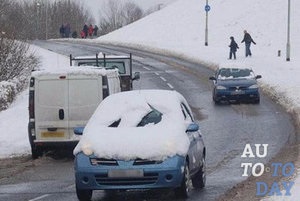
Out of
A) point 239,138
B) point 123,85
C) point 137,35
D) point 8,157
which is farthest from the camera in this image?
point 137,35

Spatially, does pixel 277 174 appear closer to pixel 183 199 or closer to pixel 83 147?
pixel 183 199

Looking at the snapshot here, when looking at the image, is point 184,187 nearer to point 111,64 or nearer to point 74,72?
point 74,72

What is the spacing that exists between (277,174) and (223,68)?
19.2 meters

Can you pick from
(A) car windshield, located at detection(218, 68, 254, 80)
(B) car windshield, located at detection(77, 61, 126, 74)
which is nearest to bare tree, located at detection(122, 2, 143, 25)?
(A) car windshield, located at detection(218, 68, 254, 80)

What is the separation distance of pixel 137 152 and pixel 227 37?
57790 mm

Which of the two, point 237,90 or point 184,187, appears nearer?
point 184,187

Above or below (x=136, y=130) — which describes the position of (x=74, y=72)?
above

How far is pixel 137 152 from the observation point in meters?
11.7

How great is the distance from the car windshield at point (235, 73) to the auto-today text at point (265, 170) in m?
12.5

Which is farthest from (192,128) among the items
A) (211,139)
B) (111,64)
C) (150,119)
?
(111,64)

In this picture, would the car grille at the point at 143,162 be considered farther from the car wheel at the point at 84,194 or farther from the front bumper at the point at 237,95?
the front bumper at the point at 237,95

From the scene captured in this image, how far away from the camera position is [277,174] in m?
14.3

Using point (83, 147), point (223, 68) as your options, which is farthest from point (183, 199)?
point (223, 68)

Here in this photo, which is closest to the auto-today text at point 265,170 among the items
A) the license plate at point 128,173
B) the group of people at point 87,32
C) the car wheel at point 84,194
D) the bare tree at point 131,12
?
the license plate at point 128,173
